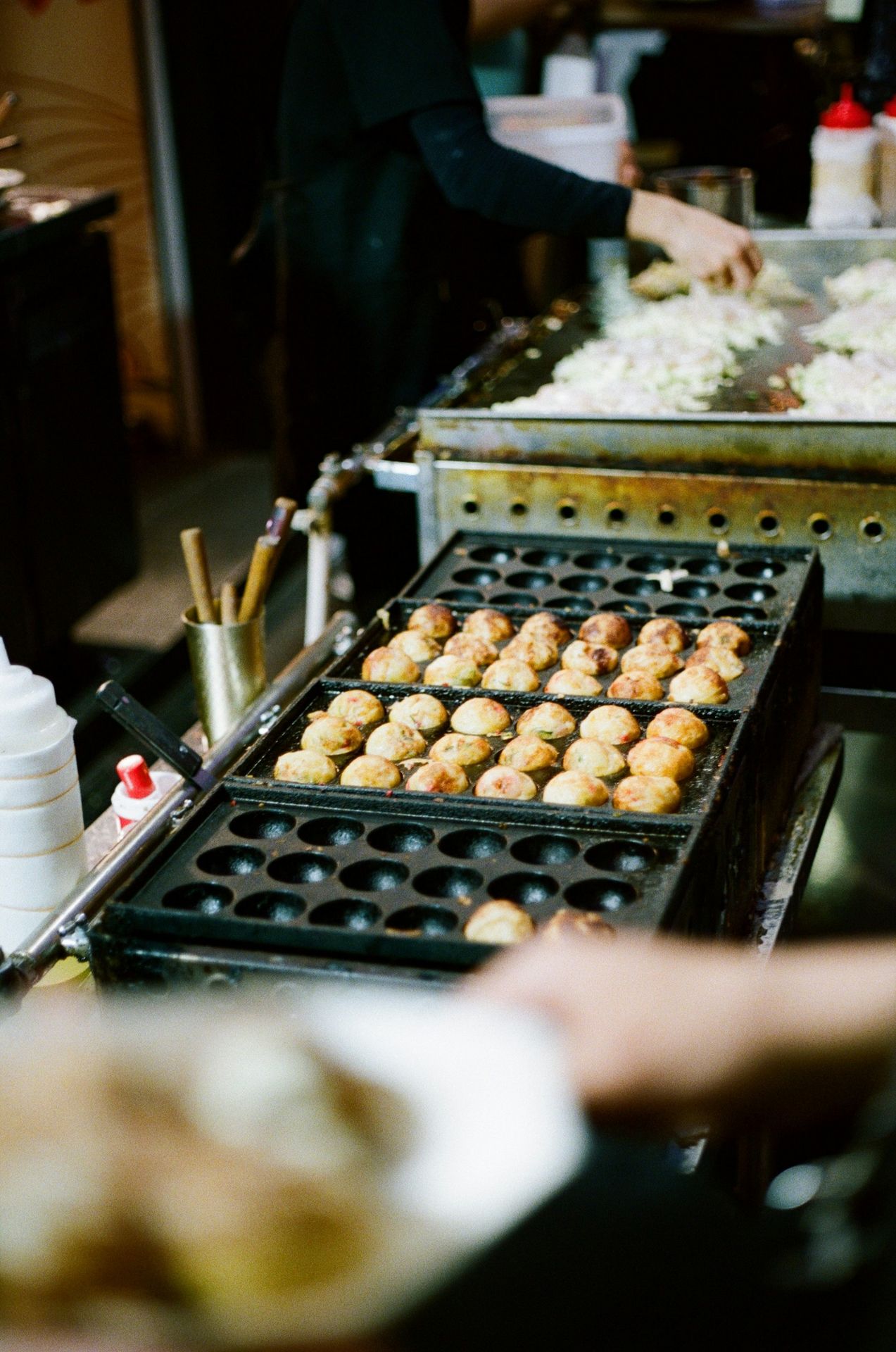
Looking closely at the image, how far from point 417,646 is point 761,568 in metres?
0.58

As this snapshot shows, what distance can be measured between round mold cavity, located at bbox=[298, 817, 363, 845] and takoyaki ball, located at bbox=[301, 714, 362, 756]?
0.16m

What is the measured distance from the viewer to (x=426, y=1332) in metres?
0.81

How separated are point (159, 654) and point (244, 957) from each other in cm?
371

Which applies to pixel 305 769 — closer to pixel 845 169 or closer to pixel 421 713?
pixel 421 713

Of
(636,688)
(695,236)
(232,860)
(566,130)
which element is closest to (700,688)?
(636,688)

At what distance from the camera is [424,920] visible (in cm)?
143

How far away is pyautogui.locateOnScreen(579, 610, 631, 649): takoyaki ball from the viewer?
6.61 ft

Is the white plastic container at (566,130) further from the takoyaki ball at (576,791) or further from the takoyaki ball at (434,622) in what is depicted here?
the takoyaki ball at (576,791)

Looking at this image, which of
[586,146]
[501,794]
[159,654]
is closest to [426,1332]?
[501,794]

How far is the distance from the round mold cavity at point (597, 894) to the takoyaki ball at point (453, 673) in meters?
0.54

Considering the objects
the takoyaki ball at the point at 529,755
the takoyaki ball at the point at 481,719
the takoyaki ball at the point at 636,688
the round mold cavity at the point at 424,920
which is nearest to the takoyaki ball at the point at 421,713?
the takoyaki ball at the point at 481,719

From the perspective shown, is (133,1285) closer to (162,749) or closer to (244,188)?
(162,749)

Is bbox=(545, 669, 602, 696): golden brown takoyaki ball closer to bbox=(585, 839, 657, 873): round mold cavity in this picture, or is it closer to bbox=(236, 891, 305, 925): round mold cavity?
bbox=(585, 839, 657, 873): round mold cavity

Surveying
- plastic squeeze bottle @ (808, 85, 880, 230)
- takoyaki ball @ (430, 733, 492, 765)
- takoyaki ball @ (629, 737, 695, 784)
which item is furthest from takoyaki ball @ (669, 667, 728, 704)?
plastic squeeze bottle @ (808, 85, 880, 230)
